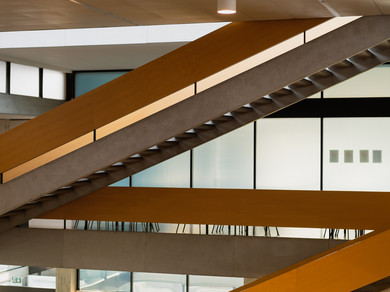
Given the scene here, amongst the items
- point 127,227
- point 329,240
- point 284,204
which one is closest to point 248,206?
point 284,204

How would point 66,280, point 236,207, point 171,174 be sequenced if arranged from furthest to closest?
point 66,280 → point 171,174 → point 236,207

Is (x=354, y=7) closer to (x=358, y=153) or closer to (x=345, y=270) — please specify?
(x=345, y=270)

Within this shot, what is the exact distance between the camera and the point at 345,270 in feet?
33.3

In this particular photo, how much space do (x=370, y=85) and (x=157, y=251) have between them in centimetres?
714

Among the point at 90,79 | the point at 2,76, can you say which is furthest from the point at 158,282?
the point at 2,76

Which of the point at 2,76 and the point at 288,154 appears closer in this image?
the point at 2,76

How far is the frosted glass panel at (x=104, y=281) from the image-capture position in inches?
763

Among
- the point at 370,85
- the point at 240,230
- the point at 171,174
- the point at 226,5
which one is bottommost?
the point at 240,230

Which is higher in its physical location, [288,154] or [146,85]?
[146,85]

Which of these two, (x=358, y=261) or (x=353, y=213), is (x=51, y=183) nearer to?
(x=358, y=261)

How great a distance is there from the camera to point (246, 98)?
11.2m

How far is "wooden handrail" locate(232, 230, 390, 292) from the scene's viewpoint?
1001 centimetres

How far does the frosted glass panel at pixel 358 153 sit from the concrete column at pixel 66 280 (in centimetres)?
818

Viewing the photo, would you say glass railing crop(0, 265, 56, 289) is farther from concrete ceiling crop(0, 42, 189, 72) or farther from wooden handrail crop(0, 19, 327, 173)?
wooden handrail crop(0, 19, 327, 173)
